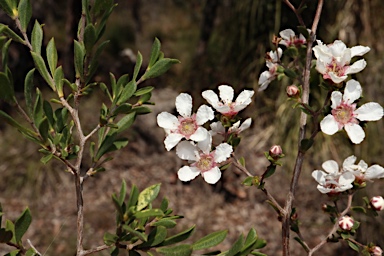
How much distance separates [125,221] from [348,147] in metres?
2.57

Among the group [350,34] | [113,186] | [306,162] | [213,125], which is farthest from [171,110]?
[213,125]

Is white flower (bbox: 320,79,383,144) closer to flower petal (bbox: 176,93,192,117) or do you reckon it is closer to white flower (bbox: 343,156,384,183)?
white flower (bbox: 343,156,384,183)

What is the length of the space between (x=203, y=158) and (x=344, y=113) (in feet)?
0.67

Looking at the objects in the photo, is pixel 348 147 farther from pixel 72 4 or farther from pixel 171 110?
pixel 72 4

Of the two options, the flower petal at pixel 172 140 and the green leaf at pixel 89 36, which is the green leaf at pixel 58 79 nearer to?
the green leaf at pixel 89 36

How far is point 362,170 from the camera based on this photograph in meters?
0.81

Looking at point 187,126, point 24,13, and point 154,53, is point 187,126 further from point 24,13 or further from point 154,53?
point 24,13

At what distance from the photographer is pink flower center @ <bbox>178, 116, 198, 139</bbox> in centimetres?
73

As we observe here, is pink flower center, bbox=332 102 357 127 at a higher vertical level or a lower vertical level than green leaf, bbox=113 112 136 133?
higher

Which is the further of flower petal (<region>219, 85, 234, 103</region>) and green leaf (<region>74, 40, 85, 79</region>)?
flower petal (<region>219, 85, 234, 103</region>)

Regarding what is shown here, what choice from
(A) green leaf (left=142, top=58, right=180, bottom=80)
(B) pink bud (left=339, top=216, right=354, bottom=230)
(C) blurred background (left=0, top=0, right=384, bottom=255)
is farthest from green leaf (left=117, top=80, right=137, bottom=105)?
(C) blurred background (left=0, top=0, right=384, bottom=255)

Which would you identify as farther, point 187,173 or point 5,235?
point 187,173

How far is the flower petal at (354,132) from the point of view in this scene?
A: 0.74 metres

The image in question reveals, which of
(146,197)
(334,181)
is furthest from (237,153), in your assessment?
(146,197)
